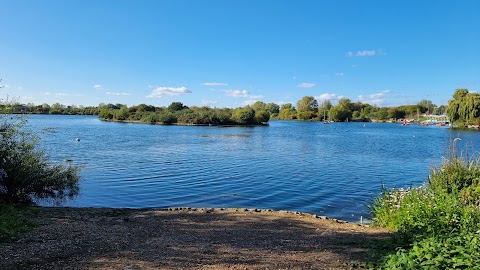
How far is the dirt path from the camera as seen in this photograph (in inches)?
236

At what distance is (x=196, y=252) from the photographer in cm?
668

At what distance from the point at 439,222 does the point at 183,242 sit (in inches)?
199

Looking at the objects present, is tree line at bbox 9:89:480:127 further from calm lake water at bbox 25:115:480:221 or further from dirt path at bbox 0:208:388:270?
dirt path at bbox 0:208:388:270

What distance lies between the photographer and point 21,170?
11258mm

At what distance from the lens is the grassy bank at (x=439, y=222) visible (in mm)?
4891

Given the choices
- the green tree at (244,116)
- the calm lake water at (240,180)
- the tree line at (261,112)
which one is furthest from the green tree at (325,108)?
the calm lake water at (240,180)

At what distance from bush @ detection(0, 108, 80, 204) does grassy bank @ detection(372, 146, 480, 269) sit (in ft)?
34.4

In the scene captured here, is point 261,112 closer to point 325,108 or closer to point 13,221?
point 325,108

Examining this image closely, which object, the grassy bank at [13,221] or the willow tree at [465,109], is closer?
the grassy bank at [13,221]

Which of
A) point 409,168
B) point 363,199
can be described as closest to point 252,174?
point 363,199

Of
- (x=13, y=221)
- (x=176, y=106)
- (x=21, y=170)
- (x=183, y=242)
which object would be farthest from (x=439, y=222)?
(x=176, y=106)

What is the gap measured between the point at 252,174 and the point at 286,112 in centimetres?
17957

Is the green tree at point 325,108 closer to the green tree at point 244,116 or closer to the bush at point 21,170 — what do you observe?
the green tree at point 244,116

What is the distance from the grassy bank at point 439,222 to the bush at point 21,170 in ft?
34.4
